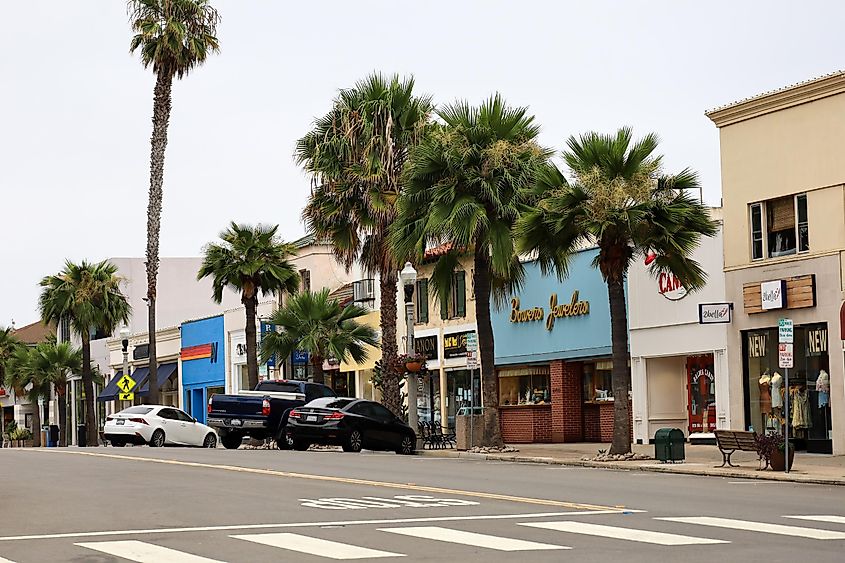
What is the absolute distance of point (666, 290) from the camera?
3750 centimetres

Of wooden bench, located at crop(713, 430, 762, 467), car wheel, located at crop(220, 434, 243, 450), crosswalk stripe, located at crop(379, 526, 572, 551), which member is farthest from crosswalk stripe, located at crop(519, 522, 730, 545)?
car wheel, located at crop(220, 434, 243, 450)

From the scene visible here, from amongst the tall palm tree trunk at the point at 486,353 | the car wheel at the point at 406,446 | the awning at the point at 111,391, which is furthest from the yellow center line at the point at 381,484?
the awning at the point at 111,391

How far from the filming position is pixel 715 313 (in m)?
33.7

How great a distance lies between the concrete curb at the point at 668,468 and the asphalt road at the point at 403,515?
739 millimetres

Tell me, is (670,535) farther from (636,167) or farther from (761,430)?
(761,430)

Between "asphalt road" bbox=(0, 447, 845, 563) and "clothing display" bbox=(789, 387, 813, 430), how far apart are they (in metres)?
6.21

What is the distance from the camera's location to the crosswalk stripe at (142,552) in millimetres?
12117

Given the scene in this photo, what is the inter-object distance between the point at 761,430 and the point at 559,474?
8.97 metres

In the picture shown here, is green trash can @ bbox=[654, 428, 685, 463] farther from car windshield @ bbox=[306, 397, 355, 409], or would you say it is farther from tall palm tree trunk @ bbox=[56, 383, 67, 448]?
tall palm tree trunk @ bbox=[56, 383, 67, 448]

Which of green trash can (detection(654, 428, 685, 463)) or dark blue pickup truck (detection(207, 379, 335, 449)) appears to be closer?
green trash can (detection(654, 428, 685, 463))

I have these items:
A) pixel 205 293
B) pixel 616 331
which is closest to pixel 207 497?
pixel 616 331

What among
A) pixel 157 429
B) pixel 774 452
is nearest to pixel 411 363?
pixel 157 429

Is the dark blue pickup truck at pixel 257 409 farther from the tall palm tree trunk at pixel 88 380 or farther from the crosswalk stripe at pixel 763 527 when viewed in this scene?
the crosswalk stripe at pixel 763 527

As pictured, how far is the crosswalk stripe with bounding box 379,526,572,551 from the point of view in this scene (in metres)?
13.0
